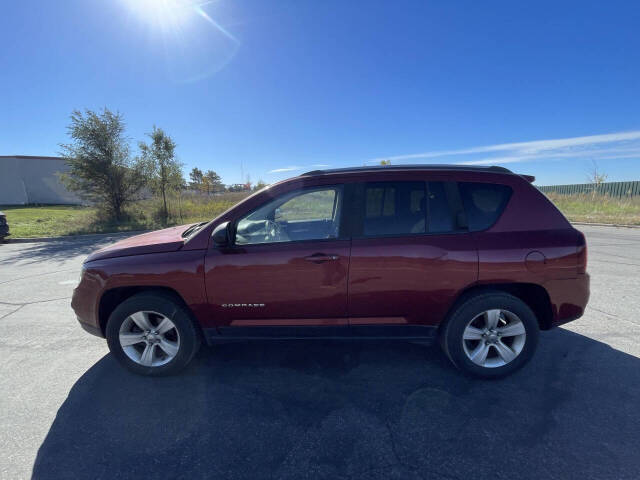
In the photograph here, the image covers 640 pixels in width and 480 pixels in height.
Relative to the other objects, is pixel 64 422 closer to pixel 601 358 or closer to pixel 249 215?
pixel 249 215

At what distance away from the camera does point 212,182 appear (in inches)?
2032

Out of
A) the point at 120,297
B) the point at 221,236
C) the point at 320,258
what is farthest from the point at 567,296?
the point at 120,297

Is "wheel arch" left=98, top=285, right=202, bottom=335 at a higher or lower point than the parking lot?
higher

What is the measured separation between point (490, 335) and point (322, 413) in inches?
62.7

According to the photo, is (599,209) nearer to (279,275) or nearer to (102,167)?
(279,275)

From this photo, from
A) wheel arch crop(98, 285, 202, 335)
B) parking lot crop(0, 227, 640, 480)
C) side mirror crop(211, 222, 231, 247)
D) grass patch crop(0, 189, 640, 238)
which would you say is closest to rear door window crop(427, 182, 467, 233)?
parking lot crop(0, 227, 640, 480)

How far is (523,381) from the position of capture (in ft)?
8.02

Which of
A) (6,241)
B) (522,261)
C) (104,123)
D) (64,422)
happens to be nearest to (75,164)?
(104,123)

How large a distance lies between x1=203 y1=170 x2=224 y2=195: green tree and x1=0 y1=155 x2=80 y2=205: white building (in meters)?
18.2

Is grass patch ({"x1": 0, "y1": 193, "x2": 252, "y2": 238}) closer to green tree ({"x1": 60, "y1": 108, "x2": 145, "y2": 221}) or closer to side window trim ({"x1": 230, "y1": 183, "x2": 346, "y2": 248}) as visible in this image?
green tree ({"x1": 60, "y1": 108, "x2": 145, "y2": 221})

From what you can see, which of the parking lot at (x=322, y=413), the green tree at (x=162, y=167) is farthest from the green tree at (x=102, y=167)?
the parking lot at (x=322, y=413)

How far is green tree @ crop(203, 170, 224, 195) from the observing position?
4659cm

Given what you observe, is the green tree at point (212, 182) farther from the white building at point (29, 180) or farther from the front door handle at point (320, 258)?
the front door handle at point (320, 258)

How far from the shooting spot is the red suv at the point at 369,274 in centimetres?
239
